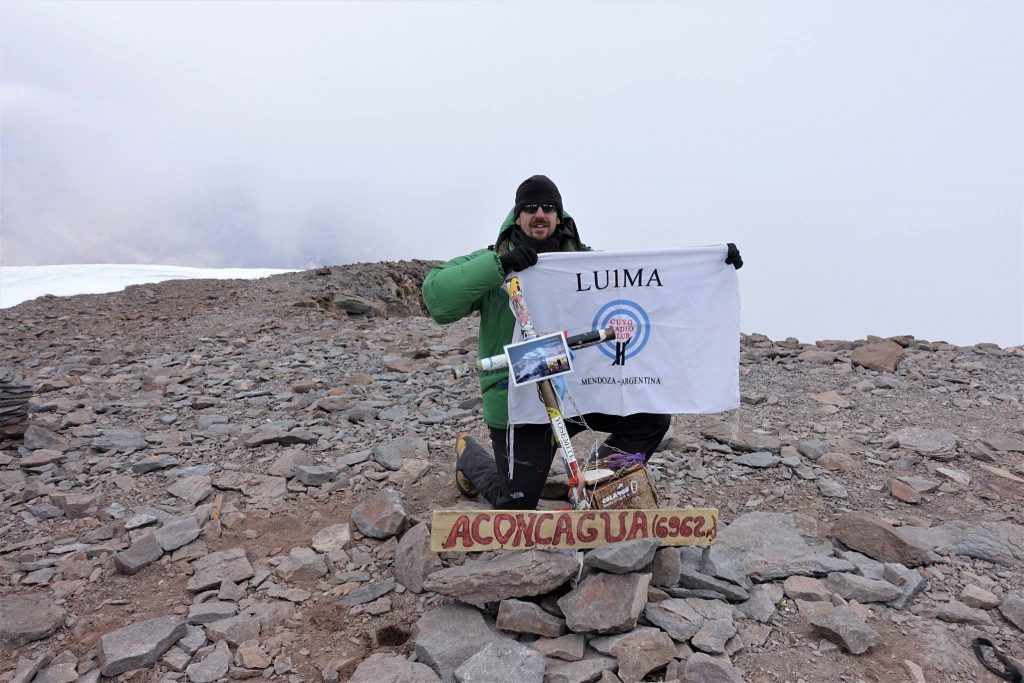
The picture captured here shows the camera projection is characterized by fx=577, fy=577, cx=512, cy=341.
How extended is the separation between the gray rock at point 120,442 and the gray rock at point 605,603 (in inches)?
214

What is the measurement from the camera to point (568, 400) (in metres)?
4.12

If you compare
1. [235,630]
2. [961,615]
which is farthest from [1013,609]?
[235,630]

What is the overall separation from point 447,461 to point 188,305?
39.9 feet

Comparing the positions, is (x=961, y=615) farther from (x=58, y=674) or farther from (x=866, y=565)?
(x=58, y=674)

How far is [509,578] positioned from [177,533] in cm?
285

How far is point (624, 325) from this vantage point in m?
4.16

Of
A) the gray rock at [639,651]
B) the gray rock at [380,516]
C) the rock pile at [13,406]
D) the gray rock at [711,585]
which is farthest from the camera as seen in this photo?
the rock pile at [13,406]

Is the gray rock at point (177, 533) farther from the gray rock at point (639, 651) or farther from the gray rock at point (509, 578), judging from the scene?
the gray rock at point (639, 651)

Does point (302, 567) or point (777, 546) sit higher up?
point (302, 567)

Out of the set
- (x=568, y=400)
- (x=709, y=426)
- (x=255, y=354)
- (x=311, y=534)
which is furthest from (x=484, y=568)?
(x=255, y=354)

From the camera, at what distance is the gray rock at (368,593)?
12.3 feet

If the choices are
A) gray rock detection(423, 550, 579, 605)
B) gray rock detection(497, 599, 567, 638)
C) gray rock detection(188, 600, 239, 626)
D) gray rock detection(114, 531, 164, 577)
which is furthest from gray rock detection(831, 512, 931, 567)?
gray rock detection(114, 531, 164, 577)

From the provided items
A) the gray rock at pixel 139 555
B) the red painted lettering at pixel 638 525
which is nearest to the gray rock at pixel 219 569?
the gray rock at pixel 139 555

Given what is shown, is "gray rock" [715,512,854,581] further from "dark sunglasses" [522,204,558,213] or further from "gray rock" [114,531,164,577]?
"gray rock" [114,531,164,577]
